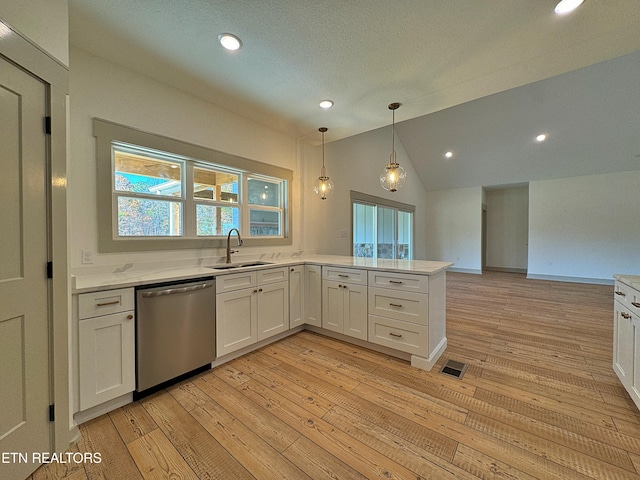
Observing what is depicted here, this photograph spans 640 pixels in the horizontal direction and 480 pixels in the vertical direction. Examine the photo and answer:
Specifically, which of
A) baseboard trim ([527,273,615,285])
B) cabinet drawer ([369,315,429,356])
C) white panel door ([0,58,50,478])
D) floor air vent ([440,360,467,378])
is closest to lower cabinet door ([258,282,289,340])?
cabinet drawer ([369,315,429,356])

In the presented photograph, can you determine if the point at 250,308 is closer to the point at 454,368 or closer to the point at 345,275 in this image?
the point at 345,275

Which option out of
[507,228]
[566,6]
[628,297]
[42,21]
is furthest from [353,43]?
[507,228]

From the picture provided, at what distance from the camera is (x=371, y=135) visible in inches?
221

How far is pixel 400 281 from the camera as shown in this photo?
2.45m

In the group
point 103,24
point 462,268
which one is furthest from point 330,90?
point 462,268

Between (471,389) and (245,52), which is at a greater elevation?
(245,52)

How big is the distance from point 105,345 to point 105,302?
0.29 meters

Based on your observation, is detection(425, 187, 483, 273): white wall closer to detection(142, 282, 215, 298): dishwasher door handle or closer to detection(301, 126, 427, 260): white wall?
detection(301, 126, 427, 260): white wall

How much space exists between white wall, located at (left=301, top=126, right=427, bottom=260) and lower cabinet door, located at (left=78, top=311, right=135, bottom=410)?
2.63m

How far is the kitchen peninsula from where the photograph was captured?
1692 millimetres

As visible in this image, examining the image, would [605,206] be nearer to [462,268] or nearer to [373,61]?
[462,268]

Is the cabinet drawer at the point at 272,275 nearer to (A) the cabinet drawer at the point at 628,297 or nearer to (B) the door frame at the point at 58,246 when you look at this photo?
(B) the door frame at the point at 58,246

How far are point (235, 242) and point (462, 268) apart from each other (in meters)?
7.40

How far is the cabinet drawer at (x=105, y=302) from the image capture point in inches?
64.4
